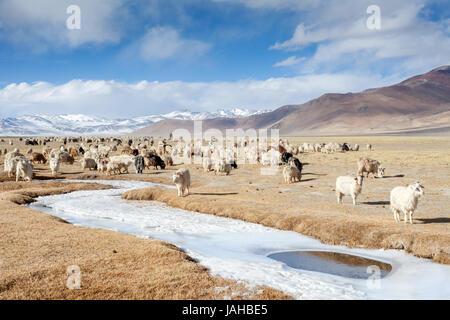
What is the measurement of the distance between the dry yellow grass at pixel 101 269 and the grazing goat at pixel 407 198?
29.7 ft

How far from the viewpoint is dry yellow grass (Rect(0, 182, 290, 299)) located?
30.2 feet

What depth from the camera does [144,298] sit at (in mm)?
8945

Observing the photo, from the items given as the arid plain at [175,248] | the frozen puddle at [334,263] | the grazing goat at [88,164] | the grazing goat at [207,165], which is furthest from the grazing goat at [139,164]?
the frozen puddle at [334,263]

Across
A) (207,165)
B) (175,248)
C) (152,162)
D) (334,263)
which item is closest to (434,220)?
(334,263)

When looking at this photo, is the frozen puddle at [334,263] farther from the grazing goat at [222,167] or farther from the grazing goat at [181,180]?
the grazing goat at [222,167]

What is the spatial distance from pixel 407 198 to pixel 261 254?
683 cm

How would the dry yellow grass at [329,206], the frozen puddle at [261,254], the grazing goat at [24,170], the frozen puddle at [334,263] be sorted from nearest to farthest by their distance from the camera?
the frozen puddle at [261,254], the frozen puddle at [334,263], the dry yellow grass at [329,206], the grazing goat at [24,170]

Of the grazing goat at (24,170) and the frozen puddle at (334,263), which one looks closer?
the frozen puddle at (334,263)

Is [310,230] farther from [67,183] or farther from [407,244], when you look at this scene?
[67,183]

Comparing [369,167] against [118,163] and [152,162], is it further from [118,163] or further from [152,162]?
[118,163]

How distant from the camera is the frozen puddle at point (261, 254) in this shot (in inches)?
411

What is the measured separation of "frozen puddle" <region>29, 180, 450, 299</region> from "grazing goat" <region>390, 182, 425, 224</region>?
292 cm

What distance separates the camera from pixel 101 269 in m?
10.7
